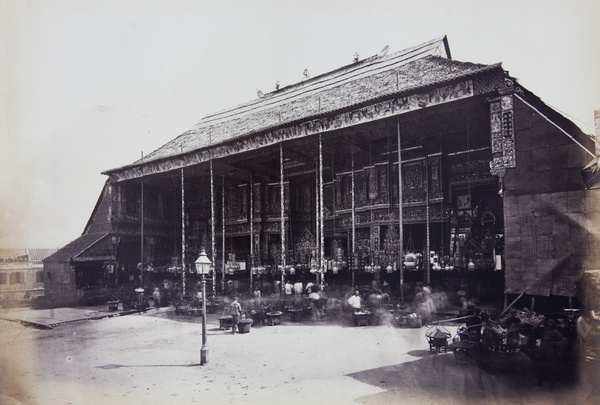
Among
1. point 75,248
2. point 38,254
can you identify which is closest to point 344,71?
point 75,248

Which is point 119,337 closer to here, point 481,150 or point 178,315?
point 178,315

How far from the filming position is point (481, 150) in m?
18.2

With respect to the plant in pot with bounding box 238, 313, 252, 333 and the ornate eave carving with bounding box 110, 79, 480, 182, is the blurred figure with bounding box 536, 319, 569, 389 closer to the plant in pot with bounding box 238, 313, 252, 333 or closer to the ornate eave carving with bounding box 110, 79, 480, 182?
the ornate eave carving with bounding box 110, 79, 480, 182

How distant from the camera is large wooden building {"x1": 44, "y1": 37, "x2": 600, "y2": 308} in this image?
11.1m

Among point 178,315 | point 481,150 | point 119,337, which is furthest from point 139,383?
point 481,150

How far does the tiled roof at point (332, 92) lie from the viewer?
16719mm

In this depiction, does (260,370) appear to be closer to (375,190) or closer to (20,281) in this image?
(375,190)

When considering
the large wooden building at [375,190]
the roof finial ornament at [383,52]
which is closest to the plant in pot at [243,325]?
the large wooden building at [375,190]

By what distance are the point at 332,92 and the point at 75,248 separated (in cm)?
1888

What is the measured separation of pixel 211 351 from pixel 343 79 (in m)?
16.6

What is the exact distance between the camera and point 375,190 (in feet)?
70.1

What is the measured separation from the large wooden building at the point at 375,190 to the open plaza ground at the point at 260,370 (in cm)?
375

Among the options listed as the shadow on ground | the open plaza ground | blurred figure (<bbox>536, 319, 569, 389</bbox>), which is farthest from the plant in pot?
blurred figure (<bbox>536, 319, 569, 389</bbox>)

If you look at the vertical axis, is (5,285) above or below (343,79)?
below
